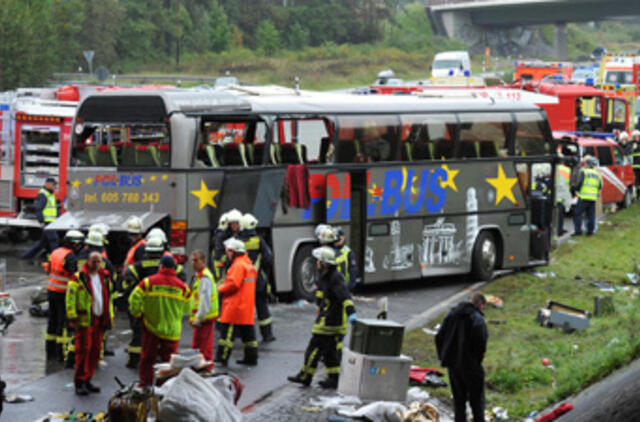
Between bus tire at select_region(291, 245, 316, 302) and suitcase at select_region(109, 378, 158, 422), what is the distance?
913 cm

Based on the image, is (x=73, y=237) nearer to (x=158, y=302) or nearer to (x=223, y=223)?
(x=158, y=302)

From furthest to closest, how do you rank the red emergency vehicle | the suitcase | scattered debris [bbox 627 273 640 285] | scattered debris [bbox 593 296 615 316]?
the red emergency vehicle
scattered debris [bbox 627 273 640 285]
scattered debris [bbox 593 296 615 316]
the suitcase

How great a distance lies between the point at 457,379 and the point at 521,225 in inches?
459

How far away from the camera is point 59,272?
13.3 metres

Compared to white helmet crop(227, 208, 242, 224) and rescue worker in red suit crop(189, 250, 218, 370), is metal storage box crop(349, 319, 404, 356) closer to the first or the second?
rescue worker in red suit crop(189, 250, 218, 370)

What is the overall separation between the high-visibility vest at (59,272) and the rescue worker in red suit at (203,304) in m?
1.60

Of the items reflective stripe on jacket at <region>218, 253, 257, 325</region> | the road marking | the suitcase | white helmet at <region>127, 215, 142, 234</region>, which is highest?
white helmet at <region>127, 215, 142, 234</region>

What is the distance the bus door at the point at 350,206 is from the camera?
18797mm

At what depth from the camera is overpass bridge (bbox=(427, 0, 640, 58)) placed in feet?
340

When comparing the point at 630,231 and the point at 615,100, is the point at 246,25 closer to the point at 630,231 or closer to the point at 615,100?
the point at 615,100

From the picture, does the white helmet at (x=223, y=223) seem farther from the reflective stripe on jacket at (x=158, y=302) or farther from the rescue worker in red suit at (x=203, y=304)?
the reflective stripe on jacket at (x=158, y=302)

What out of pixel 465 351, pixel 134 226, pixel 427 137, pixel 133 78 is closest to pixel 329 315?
pixel 465 351

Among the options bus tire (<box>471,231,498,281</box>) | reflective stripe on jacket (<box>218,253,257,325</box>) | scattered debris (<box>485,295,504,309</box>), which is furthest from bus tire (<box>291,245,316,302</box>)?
reflective stripe on jacket (<box>218,253,257,325</box>)

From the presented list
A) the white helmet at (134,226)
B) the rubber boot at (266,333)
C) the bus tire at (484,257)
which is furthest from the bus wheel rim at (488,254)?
the white helmet at (134,226)
